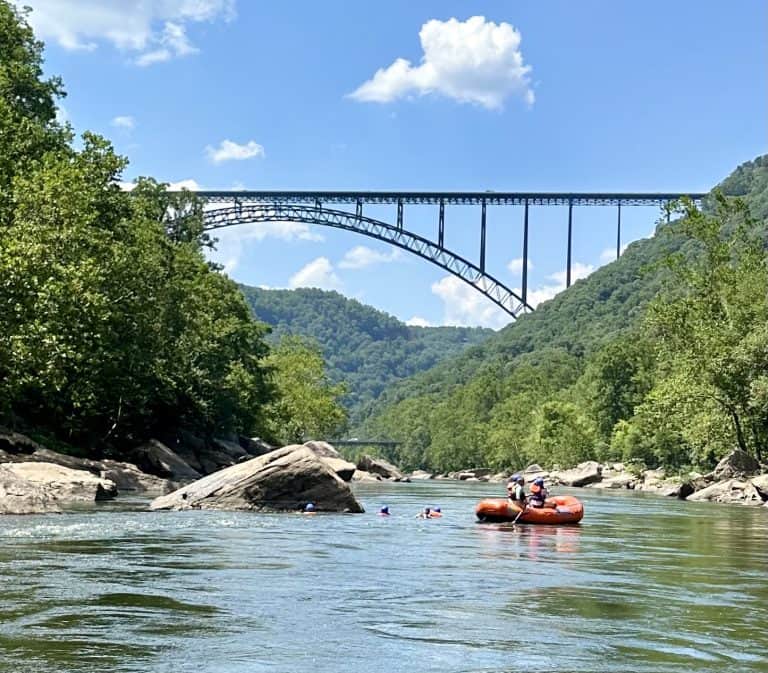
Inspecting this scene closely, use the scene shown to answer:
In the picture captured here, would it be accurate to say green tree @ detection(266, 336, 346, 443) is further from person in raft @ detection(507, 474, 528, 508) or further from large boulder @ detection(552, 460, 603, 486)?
person in raft @ detection(507, 474, 528, 508)

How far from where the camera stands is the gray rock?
67.9 feet

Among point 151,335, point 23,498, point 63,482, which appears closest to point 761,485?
point 151,335

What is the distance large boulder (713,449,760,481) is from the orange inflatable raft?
20.4 meters

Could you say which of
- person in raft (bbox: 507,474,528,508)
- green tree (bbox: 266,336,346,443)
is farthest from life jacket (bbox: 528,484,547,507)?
green tree (bbox: 266,336,346,443)

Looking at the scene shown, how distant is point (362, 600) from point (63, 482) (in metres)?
14.7

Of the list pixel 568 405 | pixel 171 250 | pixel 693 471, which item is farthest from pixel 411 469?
pixel 171 250

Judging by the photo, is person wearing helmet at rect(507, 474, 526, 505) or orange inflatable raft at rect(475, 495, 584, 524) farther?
person wearing helmet at rect(507, 474, 526, 505)

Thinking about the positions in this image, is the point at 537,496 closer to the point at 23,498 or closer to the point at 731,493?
the point at 23,498

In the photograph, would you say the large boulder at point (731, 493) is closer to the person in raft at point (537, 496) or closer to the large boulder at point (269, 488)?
the person in raft at point (537, 496)

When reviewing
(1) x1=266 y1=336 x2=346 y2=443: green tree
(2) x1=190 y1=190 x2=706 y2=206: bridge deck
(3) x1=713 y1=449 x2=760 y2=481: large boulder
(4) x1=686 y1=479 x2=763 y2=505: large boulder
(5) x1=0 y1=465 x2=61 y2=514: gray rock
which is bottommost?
(4) x1=686 y1=479 x2=763 y2=505: large boulder

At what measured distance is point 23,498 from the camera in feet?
68.9

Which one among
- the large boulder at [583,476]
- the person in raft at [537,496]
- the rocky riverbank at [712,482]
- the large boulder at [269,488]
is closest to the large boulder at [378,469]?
the large boulder at [583,476]

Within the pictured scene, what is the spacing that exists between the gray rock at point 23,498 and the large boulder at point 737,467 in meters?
27.9

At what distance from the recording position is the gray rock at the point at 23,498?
20.7 m
